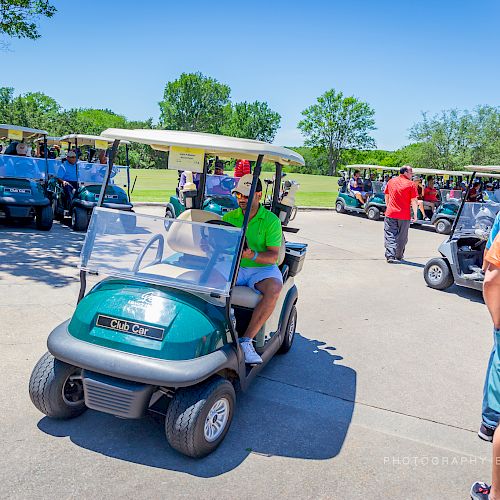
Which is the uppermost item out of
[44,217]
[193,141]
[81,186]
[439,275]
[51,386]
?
[193,141]

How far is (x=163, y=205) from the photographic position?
15.0 m

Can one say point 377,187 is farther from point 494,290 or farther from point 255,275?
point 494,290

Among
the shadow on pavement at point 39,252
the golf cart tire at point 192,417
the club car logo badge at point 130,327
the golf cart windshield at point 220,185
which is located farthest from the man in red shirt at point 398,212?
the club car logo badge at point 130,327

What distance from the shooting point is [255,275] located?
3.65 meters

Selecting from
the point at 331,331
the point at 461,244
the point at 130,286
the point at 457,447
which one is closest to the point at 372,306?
the point at 331,331

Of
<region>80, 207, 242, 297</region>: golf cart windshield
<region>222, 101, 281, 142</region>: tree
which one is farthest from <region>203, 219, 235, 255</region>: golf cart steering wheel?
<region>222, 101, 281, 142</region>: tree

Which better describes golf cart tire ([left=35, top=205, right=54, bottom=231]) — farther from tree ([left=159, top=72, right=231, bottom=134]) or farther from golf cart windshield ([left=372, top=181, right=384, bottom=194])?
tree ([left=159, top=72, right=231, bottom=134])

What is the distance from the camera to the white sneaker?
320 centimetres

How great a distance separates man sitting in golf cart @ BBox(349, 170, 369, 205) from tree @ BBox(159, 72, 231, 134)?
63.2 m

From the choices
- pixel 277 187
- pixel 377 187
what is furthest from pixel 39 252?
pixel 377 187

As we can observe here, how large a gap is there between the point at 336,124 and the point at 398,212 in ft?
221

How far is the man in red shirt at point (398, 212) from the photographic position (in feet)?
29.0

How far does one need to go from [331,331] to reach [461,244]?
10.1 ft

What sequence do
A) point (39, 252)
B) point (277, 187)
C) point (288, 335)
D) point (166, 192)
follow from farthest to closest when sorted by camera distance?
point (166, 192)
point (39, 252)
point (277, 187)
point (288, 335)
